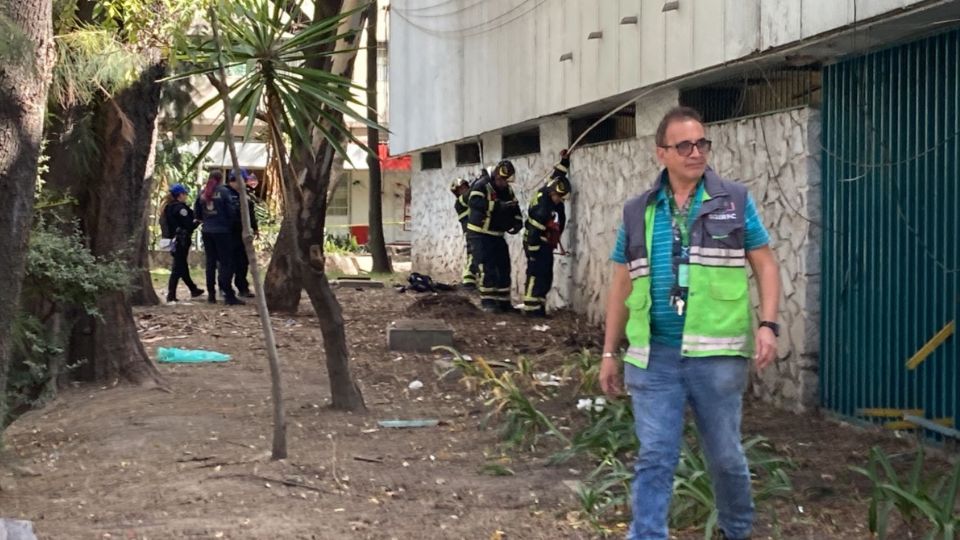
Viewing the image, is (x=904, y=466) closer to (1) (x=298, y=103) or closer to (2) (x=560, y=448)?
(2) (x=560, y=448)

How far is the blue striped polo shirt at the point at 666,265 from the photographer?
496cm

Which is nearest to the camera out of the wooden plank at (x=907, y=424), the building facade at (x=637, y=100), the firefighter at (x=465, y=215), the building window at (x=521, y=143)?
the wooden plank at (x=907, y=424)

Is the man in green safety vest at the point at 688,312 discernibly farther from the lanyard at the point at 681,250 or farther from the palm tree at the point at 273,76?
the palm tree at the point at 273,76

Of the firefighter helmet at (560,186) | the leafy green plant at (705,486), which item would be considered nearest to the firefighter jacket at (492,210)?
the firefighter helmet at (560,186)

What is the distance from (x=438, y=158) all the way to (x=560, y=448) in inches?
681

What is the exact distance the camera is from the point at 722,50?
10.3 meters

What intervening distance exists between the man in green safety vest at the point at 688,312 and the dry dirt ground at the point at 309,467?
0.97 metres

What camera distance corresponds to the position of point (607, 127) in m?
15.9

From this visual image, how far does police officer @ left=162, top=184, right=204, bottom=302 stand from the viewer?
60.8ft

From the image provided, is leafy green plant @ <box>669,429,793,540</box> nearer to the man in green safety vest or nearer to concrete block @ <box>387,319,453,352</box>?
the man in green safety vest

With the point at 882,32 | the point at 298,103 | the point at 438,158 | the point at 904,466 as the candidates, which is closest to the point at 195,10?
the point at 298,103

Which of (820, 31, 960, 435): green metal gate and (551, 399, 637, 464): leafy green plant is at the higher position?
(820, 31, 960, 435): green metal gate

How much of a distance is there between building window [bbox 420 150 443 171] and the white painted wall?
1.56 feet

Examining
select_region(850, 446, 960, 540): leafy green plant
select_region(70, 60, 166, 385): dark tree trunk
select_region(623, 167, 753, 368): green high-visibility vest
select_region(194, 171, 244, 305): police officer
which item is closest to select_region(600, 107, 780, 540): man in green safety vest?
select_region(623, 167, 753, 368): green high-visibility vest
